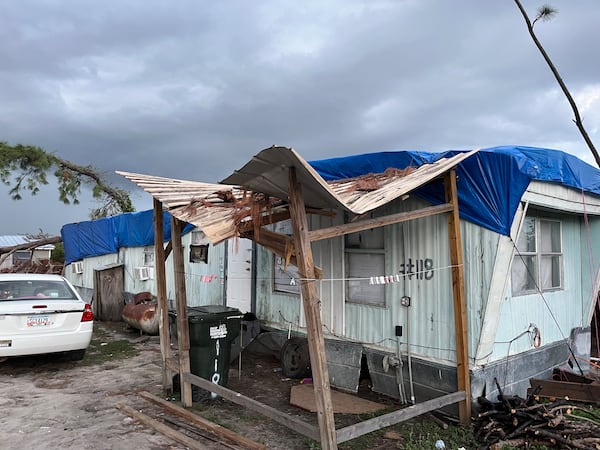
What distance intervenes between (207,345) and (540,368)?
15.0 ft

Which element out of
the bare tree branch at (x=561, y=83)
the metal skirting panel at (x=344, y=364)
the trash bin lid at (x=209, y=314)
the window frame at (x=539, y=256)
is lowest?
the metal skirting panel at (x=344, y=364)

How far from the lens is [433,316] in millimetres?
5492

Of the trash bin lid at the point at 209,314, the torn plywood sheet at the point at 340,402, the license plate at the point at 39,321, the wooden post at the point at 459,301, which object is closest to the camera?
the wooden post at the point at 459,301

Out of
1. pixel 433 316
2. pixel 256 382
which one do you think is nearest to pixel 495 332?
pixel 433 316

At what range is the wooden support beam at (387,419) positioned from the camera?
3.74 meters

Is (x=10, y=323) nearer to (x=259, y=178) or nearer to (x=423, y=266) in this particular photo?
(x=259, y=178)

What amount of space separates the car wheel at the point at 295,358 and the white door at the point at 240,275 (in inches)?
63.5

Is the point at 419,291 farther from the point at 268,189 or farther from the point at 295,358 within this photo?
the point at 268,189

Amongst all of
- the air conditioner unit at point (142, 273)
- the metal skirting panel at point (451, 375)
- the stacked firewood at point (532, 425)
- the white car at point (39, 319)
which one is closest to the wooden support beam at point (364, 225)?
the metal skirting panel at point (451, 375)

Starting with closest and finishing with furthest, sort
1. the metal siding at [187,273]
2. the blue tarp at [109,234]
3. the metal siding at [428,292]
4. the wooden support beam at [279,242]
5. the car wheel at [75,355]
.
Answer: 1. the wooden support beam at [279,242]
2. the metal siding at [428,292]
3. the car wheel at [75,355]
4. the metal siding at [187,273]
5. the blue tarp at [109,234]

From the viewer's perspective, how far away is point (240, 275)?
9.03 meters

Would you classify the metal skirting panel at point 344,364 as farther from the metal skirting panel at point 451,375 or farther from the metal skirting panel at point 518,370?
the metal skirting panel at point 518,370

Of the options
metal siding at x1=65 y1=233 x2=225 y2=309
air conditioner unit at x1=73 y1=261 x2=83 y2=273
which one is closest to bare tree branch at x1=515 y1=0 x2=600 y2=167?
metal siding at x1=65 y1=233 x2=225 y2=309

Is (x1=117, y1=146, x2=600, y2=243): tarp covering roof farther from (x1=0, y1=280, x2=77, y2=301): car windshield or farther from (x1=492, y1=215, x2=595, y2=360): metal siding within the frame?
(x1=0, y1=280, x2=77, y2=301): car windshield
